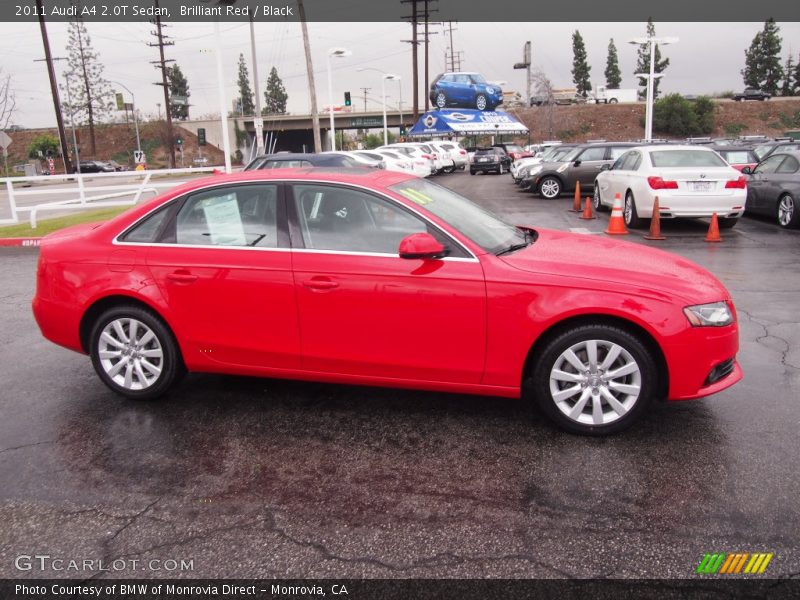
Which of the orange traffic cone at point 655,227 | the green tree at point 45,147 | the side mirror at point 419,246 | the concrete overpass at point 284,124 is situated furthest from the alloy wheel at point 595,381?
the concrete overpass at point 284,124

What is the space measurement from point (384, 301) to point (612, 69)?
411 feet

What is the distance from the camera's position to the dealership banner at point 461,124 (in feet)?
148

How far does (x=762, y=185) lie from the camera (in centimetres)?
1323

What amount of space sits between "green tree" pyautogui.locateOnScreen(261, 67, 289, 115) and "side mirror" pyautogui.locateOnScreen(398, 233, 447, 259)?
447ft

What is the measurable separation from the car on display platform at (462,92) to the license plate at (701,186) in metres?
39.6

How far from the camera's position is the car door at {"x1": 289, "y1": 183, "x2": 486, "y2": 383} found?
3943 millimetres

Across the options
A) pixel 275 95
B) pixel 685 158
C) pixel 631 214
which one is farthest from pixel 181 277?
pixel 275 95

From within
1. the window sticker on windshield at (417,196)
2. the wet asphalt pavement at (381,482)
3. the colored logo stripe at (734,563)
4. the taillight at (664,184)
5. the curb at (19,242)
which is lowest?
the colored logo stripe at (734,563)

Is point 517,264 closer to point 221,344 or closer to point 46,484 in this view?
point 221,344

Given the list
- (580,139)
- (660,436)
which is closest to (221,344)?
(660,436)

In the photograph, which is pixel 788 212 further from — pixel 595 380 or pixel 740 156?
pixel 595 380

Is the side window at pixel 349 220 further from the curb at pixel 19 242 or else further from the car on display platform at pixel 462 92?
the car on display platform at pixel 462 92

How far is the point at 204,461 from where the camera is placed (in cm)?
380

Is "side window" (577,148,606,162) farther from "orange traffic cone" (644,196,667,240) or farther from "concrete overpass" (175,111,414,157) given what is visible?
"concrete overpass" (175,111,414,157)
